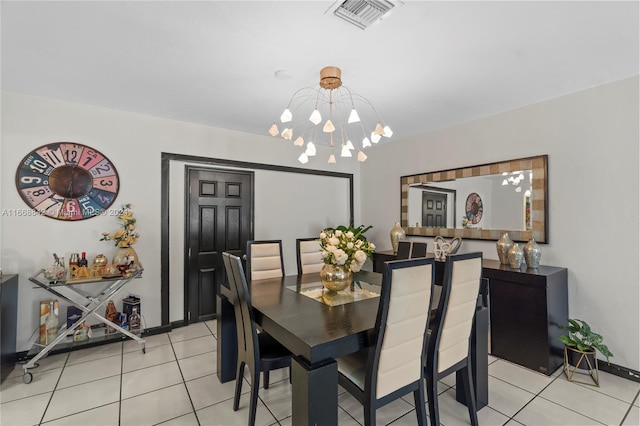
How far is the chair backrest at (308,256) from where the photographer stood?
3172 mm

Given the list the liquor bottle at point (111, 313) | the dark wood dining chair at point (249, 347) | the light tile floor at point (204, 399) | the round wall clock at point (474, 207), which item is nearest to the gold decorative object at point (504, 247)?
the round wall clock at point (474, 207)

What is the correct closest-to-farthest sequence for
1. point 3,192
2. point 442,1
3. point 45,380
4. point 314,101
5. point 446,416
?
point 442,1, point 446,416, point 45,380, point 3,192, point 314,101

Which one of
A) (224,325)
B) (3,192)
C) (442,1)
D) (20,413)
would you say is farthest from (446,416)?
(3,192)

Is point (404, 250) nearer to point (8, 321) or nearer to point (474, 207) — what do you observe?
point (474, 207)

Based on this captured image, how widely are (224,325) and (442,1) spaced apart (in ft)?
8.69

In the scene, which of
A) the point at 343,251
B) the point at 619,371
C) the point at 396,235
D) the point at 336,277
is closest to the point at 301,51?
the point at 343,251

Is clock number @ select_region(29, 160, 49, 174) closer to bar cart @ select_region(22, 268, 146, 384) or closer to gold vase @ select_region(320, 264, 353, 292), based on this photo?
bar cart @ select_region(22, 268, 146, 384)

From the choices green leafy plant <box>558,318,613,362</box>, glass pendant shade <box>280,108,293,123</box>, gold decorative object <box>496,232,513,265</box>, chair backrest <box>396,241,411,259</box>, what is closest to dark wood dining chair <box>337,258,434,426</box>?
glass pendant shade <box>280,108,293,123</box>

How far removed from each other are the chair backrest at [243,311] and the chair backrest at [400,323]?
75 cm

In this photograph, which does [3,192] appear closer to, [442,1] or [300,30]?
[300,30]

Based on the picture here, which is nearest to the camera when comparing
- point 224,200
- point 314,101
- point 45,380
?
point 45,380

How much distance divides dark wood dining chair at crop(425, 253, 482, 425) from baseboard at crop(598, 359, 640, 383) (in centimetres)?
167

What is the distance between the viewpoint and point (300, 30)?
1.89 meters

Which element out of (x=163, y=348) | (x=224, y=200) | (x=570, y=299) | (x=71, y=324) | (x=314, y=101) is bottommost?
(x=163, y=348)
